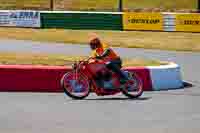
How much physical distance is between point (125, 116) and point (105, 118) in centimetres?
43

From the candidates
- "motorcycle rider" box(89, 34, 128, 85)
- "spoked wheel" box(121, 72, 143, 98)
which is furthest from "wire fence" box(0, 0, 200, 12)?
"motorcycle rider" box(89, 34, 128, 85)

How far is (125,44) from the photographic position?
31594mm

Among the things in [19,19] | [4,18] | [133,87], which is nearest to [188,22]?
[19,19]

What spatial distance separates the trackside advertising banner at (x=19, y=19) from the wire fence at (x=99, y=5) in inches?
195

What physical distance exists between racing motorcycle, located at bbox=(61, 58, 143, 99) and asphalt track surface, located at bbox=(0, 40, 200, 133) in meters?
0.17

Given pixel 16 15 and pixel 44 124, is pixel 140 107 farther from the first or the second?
pixel 16 15

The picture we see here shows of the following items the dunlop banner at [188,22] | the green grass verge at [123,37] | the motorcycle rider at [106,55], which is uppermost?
the dunlop banner at [188,22]

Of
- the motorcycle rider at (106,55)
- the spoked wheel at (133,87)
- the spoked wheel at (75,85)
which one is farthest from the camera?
the spoked wheel at (133,87)

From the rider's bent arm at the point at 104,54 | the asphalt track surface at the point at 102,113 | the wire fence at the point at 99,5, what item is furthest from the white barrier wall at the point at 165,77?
the wire fence at the point at 99,5

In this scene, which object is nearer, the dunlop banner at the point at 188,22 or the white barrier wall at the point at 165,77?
the white barrier wall at the point at 165,77

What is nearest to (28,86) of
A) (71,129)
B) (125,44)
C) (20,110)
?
(20,110)

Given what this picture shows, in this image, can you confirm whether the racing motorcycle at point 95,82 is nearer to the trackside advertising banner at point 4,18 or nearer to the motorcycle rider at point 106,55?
the motorcycle rider at point 106,55

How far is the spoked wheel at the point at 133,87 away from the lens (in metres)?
15.0

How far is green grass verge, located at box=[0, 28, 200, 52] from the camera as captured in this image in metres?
31.4
